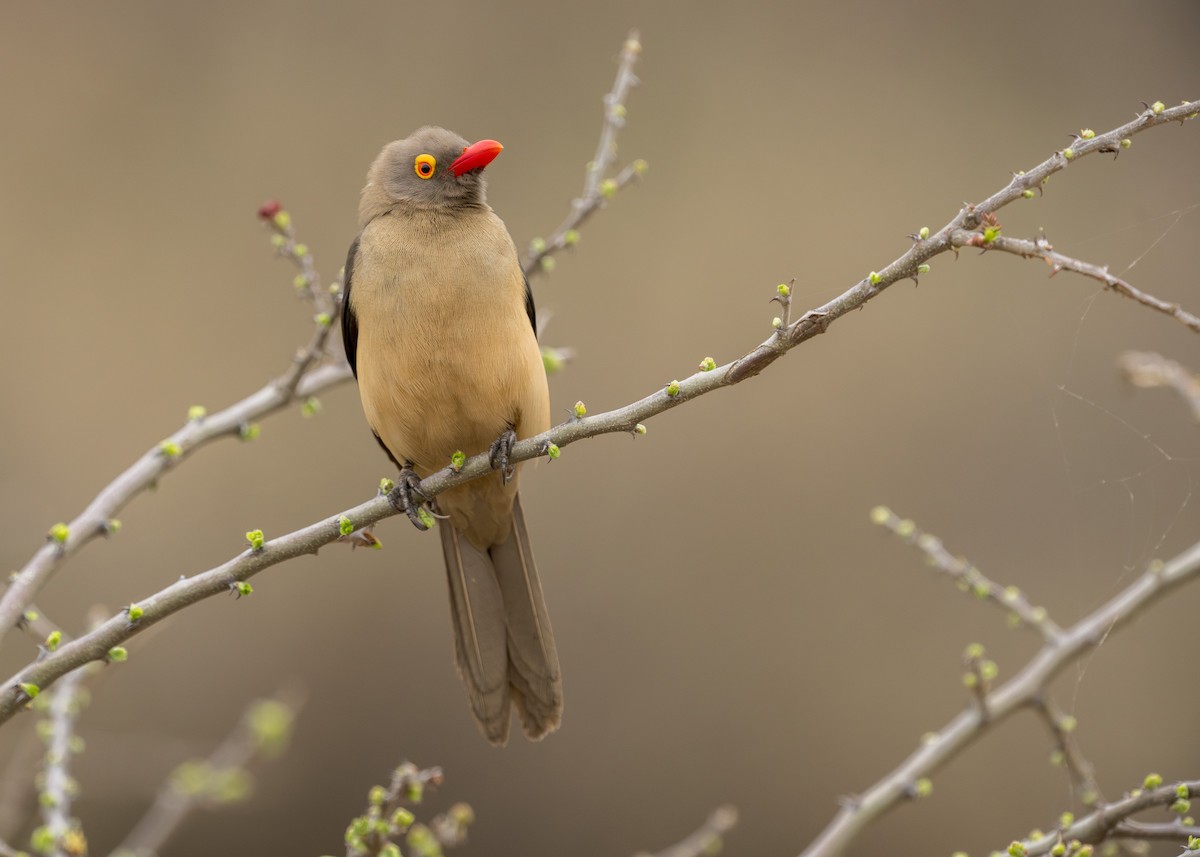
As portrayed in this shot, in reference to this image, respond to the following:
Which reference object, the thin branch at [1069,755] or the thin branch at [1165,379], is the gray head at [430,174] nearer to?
the thin branch at [1165,379]

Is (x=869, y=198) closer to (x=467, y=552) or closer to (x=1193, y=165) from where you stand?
(x=1193, y=165)

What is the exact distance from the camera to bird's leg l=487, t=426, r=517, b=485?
3.03 m

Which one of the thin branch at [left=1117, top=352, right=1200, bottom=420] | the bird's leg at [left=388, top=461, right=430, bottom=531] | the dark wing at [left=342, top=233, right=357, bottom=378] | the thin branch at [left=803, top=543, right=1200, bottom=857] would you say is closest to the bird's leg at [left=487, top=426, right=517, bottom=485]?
the bird's leg at [left=388, top=461, right=430, bottom=531]

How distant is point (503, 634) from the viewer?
358 cm

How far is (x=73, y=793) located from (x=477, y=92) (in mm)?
4570

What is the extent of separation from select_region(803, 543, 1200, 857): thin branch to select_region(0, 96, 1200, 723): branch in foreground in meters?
1.11

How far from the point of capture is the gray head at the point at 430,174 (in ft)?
11.8

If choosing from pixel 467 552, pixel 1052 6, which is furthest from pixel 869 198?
pixel 467 552

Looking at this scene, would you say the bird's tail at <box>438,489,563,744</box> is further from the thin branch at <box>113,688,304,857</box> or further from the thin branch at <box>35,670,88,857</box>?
the thin branch at <box>35,670,88,857</box>

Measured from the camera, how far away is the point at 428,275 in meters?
3.32

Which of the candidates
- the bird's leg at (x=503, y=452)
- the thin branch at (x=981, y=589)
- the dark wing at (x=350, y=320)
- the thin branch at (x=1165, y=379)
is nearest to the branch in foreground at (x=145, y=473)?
the dark wing at (x=350, y=320)

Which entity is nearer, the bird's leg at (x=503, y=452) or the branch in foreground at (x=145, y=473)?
the branch in foreground at (x=145, y=473)

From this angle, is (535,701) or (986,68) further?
(986,68)

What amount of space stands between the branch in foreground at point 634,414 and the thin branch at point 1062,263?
4 centimetres
